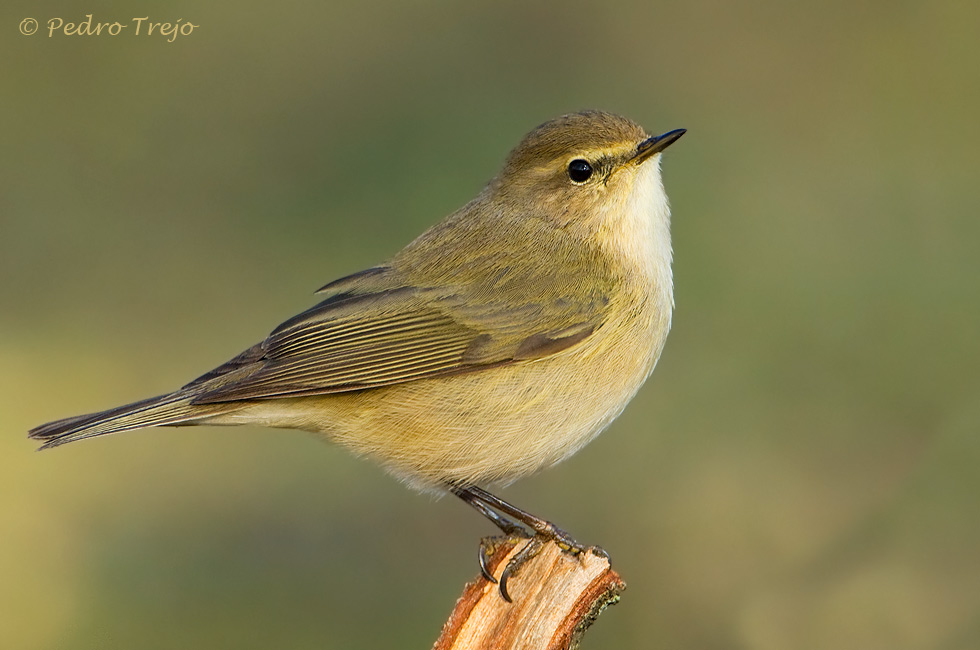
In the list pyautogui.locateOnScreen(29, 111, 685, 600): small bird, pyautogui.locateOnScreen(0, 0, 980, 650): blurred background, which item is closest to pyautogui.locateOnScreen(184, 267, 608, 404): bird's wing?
pyautogui.locateOnScreen(29, 111, 685, 600): small bird

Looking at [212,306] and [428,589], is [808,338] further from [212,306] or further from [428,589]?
[212,306]

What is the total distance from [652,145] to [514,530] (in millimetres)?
1715

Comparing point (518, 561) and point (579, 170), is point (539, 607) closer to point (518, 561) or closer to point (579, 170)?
point (518, 561)

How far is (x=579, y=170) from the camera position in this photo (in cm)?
502

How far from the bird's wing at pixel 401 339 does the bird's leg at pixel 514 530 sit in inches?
23.8

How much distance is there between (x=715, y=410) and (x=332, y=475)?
8.37ft

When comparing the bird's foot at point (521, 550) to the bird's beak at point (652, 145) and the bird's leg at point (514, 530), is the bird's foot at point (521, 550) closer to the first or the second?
the bird's leg at point (514, 530)

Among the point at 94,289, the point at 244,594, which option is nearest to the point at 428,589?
the point at 244,594

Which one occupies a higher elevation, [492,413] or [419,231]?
[419,231]

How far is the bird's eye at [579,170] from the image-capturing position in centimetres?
500

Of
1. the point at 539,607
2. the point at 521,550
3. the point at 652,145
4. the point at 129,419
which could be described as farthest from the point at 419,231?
the point at 539,607

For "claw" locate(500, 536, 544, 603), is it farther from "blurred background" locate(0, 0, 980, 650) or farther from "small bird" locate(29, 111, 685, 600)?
"blurred background" locate(0, 0, 980, 650)

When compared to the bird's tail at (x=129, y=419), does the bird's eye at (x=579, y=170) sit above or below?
above

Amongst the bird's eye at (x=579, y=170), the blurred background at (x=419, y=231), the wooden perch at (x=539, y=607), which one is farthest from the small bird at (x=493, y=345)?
the blurred background at (x=419, y=231)
